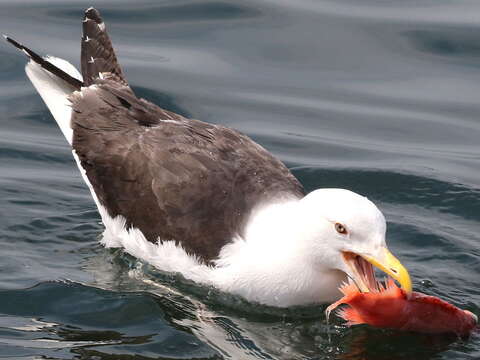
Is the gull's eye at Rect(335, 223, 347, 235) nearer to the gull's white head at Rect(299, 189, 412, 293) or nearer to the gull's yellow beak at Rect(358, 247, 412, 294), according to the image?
the gull's white head at Rect(299, 189, 412, 293)

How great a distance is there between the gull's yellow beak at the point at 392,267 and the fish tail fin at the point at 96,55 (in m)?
3.41

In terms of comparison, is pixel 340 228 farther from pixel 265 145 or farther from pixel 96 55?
pixel 265 145

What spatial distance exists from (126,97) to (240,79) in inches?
157

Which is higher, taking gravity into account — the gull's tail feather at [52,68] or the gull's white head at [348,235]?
the gull's tail feather at [52,68]

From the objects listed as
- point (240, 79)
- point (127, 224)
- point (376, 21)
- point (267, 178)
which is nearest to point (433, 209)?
point (267, 178)

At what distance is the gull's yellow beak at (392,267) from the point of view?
22.4 feet

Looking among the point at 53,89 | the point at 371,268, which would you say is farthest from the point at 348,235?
the point at 53,89

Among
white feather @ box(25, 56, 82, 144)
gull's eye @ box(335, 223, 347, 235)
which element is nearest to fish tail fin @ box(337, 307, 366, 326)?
gull's eye @ box(335, 223, 347, 235)

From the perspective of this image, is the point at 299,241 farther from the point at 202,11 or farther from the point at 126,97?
the point at 202,11

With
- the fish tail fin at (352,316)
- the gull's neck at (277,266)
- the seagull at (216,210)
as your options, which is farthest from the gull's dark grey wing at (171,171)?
the fish tail fin at (352,316)

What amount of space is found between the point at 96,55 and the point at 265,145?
2.34m

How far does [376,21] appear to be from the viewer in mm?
13883

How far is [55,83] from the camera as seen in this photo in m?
9.59

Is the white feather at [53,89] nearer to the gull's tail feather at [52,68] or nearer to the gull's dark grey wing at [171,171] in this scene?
the gull's tail feather at [52,68]
